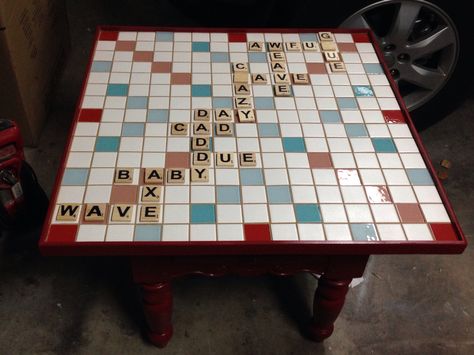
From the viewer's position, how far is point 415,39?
5.89ft

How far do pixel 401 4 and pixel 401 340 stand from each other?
41.6 inches

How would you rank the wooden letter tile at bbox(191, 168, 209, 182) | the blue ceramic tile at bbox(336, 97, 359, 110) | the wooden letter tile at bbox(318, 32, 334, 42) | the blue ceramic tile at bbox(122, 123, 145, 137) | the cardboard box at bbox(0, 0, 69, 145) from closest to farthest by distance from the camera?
1. the wooden letter tile at bbox(191, 168, 209, 182)
2. the blue ceramic tile at bbox(122, 123, 145, 137)
3. the blue ceramic tile at bbox(336, 97, 359, 110)
4. the wooden letter tile at bbox(318, 32, 334, 42)
5. the cardboard box at bbox(0, 0, 69, 145)

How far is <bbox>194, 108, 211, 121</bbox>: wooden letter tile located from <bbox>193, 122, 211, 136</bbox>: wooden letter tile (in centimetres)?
2

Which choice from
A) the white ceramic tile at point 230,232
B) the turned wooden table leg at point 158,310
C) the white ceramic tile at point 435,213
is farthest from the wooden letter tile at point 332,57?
the turned wooden table leg at point 158,310

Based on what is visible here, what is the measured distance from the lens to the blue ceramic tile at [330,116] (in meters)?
1.25

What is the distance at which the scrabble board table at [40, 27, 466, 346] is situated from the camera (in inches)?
39.5

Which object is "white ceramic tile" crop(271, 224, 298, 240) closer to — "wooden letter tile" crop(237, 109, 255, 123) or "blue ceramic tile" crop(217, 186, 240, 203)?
"blue ceramic tile" crop(217, 186, 240, 203)

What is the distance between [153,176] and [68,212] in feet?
0.61

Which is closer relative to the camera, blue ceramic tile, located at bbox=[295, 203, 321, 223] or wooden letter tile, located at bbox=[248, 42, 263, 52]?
blue ceramic tile, located at bbox=[295, 203, 321, 223]

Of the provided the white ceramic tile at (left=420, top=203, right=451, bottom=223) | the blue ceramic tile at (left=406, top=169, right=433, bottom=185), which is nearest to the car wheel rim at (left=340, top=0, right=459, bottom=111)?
the blue ceramic tile at (left=406, top=169, right=433, bottom=185)

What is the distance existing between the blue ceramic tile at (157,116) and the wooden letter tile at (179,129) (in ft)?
0.11

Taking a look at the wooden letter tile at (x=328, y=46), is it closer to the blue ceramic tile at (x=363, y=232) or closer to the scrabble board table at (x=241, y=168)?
the scrabble board table at (x=241, y=168)

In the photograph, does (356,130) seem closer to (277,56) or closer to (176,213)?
(277,56)

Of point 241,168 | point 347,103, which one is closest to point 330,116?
point 347,103
